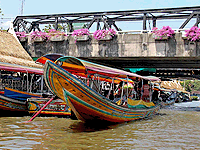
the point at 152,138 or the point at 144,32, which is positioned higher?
the point at 144,32

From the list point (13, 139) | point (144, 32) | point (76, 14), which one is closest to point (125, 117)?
point (13, 139)

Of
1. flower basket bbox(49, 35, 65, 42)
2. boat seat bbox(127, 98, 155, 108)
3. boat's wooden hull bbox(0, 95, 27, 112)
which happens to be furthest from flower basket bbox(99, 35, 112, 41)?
boat's wooden hull bbox(0, 95, 27, 112)

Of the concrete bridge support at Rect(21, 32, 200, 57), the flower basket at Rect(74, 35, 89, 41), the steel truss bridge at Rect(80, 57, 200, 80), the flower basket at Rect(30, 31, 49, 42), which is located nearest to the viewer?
the concrete bridge support at Rect(21, 32, 200, 57)

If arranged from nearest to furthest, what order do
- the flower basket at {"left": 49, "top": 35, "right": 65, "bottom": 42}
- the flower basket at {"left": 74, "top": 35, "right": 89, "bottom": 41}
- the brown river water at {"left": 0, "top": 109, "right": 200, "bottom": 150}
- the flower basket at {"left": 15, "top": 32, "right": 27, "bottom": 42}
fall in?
the brown river water at {"left": 0, "top": 109, "right": 200, "bottom": 150}
the flower basket at {"left": 74, "top": 35, "right": 89, "bottom": 41}
the flower basket at {"left": 49, "top": 35, "right": 65, "bottom": 42}
the flower basket at {"left": 15, "top": 32, "right": 27, "bottom": 42}

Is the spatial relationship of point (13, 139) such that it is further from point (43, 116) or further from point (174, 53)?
point (174, 53)

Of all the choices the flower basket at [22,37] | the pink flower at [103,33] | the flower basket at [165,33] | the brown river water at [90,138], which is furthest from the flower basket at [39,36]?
the brown river water at [90,138]

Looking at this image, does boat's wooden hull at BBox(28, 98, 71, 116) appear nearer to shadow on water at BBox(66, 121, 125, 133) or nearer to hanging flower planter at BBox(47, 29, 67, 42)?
shadow on water at BBox(66, 121, 125, 133)

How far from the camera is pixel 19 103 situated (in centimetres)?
1138

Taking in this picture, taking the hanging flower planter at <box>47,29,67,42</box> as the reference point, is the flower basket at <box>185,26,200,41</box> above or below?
below

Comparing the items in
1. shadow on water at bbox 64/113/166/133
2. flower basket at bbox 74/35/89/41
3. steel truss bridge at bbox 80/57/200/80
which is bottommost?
shadow on water at bbox 64/113/166/133

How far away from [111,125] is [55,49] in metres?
11.1

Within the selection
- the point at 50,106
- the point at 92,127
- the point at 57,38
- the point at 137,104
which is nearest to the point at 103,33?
the point at 57,38

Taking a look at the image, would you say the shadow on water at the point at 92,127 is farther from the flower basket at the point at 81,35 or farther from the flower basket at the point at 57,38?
the flower basket at the point at 57,38

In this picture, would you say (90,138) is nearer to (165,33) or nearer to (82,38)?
(165,33)
